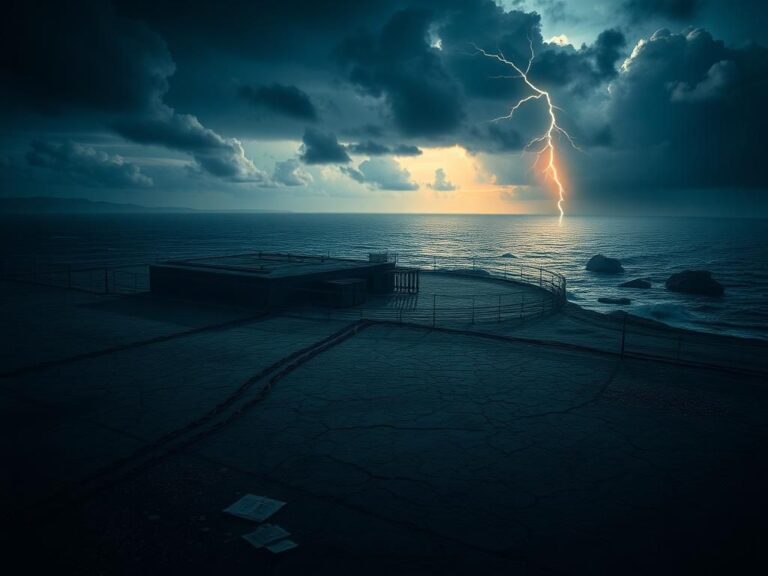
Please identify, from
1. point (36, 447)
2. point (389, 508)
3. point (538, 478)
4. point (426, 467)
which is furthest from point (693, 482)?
point (36, 447)

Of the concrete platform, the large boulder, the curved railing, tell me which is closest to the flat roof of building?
the concrete platform

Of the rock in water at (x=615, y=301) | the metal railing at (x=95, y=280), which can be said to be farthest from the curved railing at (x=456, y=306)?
the metal railing at (x=95, y=280)

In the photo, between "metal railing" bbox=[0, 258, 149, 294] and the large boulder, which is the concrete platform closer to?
"metal railing" bbox=[0, 258, 149, 294]

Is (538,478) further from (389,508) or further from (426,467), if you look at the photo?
(389,508)

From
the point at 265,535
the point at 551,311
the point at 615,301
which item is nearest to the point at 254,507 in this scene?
the point at 265,535

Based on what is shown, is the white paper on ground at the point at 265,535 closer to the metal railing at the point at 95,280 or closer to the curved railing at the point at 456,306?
the curved railing at the point at 456,306
